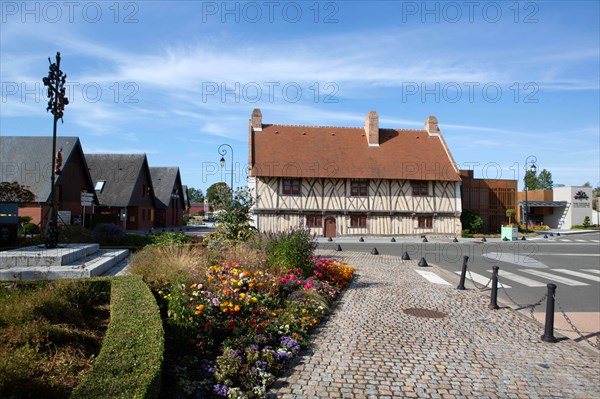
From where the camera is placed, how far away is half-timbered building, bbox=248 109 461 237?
32219 mm

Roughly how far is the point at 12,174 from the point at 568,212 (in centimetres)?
5487

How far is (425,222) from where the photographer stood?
33844mm

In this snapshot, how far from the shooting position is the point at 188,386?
4445mm

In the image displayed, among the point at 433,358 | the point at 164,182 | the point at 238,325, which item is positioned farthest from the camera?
the point at 164,182

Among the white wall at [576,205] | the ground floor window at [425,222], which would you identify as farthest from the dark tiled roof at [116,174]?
the white wall at [576,205]

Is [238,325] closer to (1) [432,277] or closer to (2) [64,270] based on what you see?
(2) [64,270]

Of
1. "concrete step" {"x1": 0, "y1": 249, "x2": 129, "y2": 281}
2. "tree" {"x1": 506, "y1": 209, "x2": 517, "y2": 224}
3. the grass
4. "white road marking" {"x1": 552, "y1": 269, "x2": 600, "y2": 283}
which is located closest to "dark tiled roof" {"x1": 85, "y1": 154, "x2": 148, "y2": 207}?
"concrete step" {"x1": 0, "y1": 249, "x2": 129, "y2": 281}

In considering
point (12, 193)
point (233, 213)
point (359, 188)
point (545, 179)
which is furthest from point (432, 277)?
point (545, 179)

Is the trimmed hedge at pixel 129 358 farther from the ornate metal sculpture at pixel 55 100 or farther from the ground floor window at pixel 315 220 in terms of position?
the ground floor window at pixel 315 220

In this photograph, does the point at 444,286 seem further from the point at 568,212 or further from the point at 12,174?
the point at 568,212

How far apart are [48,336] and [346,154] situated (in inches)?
1217

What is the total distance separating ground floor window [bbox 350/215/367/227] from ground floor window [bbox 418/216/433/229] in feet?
14.3

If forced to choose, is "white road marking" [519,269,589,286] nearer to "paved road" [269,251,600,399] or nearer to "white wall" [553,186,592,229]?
"paved road" [269,251,600,399]

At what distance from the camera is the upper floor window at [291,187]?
3234 centimetres
